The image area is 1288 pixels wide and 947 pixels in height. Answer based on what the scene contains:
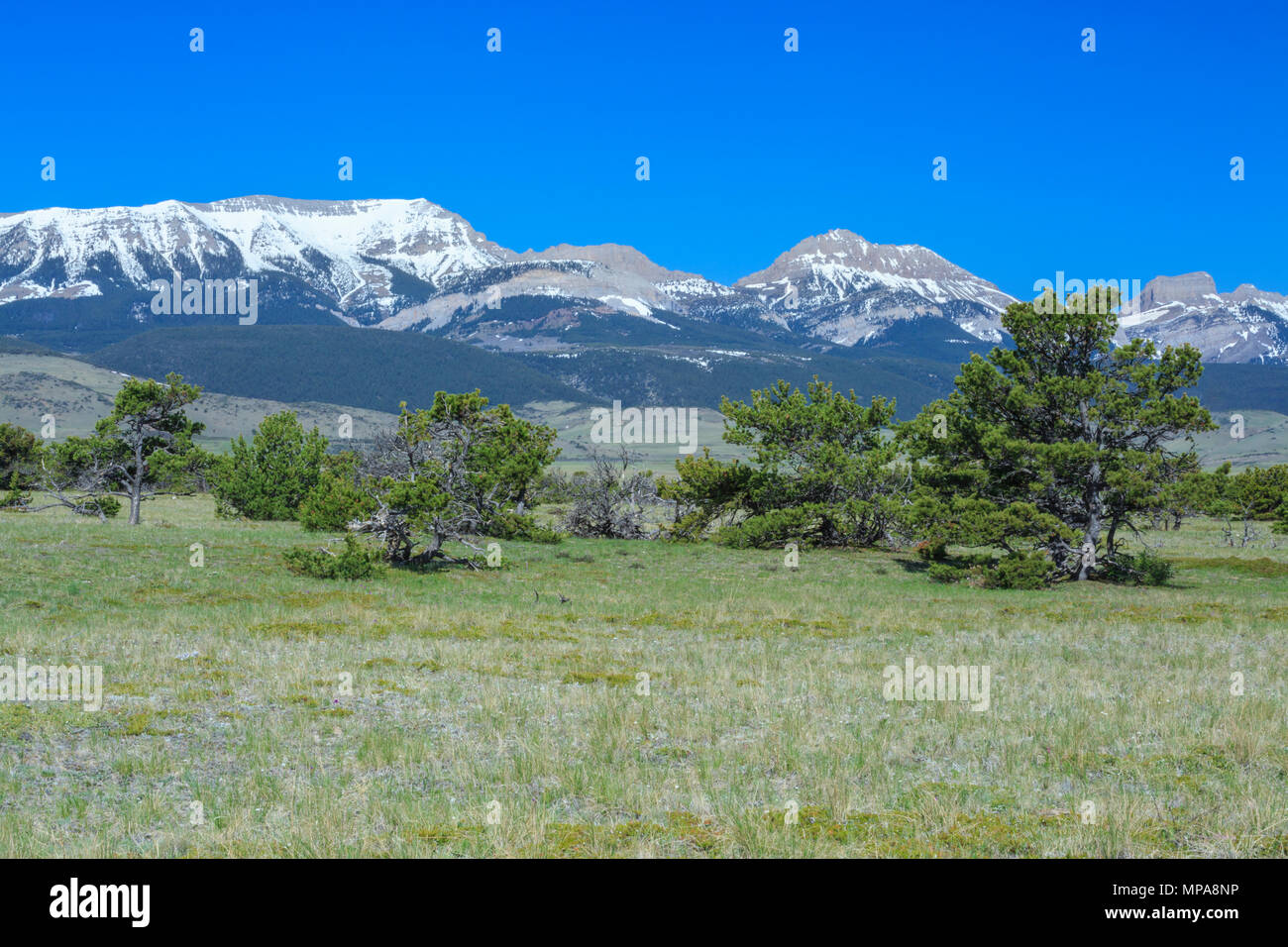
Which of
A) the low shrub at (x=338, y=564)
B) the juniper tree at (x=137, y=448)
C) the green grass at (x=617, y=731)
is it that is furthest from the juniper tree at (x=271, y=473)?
the green grass at (x=617, y=731)

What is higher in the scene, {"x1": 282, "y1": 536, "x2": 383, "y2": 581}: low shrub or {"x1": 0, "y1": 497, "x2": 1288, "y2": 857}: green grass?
{"x1": 282, "y1": 536, "x2": 383, "y2": 581}: low shrub

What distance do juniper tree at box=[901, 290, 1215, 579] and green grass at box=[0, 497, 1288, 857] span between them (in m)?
6.95

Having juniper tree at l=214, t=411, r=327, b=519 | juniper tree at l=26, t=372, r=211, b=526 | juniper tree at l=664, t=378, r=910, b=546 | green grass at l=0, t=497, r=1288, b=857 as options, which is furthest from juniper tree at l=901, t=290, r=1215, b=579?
juniper tree at l=214, t=411, r=327, b=519

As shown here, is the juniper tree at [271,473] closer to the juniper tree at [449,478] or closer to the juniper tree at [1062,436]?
the juniper tree at [449,478]

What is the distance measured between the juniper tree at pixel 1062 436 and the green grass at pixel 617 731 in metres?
Result: 6.95

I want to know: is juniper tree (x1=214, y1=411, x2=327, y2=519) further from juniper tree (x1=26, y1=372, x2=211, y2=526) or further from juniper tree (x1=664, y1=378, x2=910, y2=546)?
juniper tree (x1=664, y1=378, x2=910, y2=546)

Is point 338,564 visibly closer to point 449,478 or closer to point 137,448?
point 449,478

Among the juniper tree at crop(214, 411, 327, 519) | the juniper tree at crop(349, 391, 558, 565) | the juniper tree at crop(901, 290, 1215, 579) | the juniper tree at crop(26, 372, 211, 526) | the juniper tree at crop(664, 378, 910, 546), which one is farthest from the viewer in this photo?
the juniper tree at crop(214, 411, 327, 519)

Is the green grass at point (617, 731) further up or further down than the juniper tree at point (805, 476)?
further down

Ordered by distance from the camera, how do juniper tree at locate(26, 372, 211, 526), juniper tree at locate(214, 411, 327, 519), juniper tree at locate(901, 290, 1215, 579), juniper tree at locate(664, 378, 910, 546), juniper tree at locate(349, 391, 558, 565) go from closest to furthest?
juniper tree at locate(901, 290, 1215, 579) → juniper tree at locate(349, 391, 558, 565) → juniper tree at locate(26, 372, 211, 526) → juniper tree at locate(664, 378, 910, 546) → juniper tree at locate(214, 411, 327, 519)

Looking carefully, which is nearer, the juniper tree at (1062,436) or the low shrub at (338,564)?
the low shrub at (338,564)

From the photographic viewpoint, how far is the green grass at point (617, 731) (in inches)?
325

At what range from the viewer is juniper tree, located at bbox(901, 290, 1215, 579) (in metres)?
33.2
